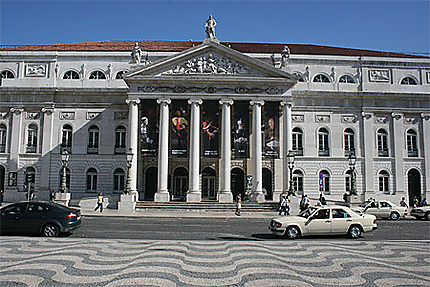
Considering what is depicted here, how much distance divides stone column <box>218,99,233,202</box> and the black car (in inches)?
744

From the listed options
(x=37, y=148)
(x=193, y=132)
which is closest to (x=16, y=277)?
(x=193, y=132)

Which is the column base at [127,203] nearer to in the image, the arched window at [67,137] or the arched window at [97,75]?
the arched window at [67,137]

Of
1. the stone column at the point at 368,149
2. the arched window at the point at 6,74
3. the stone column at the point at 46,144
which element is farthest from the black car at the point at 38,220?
the stone column at the point at 368,149

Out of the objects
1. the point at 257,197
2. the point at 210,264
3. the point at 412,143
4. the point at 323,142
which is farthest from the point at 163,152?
the point at 412,143

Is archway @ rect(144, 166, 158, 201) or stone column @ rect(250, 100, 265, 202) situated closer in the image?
stone column @ rect(250, 100, 265, 202)

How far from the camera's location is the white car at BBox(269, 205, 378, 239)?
13.7m

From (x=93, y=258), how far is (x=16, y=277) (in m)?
2.01

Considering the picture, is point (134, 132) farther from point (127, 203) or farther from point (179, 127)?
point (127, 203)

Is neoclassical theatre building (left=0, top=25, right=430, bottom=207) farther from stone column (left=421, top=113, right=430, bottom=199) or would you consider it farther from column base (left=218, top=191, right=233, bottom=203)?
column base (left=218, top=191, right=233, bottom=203)

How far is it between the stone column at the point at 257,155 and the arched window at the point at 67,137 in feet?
61.8

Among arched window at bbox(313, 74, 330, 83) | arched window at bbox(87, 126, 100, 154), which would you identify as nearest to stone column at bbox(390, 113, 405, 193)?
arched window at bbox(313, 74, 330, 83)

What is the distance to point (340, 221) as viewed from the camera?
1395 centimetres

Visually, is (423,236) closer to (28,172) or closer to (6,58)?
(28,172)

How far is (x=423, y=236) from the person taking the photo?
590 inches
